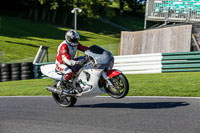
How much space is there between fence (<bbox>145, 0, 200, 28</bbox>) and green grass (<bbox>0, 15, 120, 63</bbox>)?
14.9 feet

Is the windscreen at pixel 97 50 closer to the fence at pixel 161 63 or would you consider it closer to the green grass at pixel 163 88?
the green grass at pixel 163 88

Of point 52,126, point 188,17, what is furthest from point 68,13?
point 52,126

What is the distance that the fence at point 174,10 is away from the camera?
29.1m

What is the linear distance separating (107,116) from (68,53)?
1.96 meters

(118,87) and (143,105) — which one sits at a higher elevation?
(118,87)

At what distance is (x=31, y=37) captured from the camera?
45562 millimetres

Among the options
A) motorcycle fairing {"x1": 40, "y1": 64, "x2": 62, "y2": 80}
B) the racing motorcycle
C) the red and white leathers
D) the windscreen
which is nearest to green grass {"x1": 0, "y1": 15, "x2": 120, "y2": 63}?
motorcycle fairing {"x1": 40, "y1": 64, "x2": 62, "y2": 80}

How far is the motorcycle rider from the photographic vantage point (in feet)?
26.3

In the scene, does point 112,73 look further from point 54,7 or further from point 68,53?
point 54,7

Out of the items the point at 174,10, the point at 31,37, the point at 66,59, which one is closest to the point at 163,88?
the point at 66,59

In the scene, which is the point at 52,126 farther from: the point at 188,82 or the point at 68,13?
the point at 68,13

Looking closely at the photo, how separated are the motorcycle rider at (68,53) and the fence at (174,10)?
22.6 metres

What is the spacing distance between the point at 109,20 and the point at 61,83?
218 feet

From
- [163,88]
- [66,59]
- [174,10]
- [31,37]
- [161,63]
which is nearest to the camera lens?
[66,59]
